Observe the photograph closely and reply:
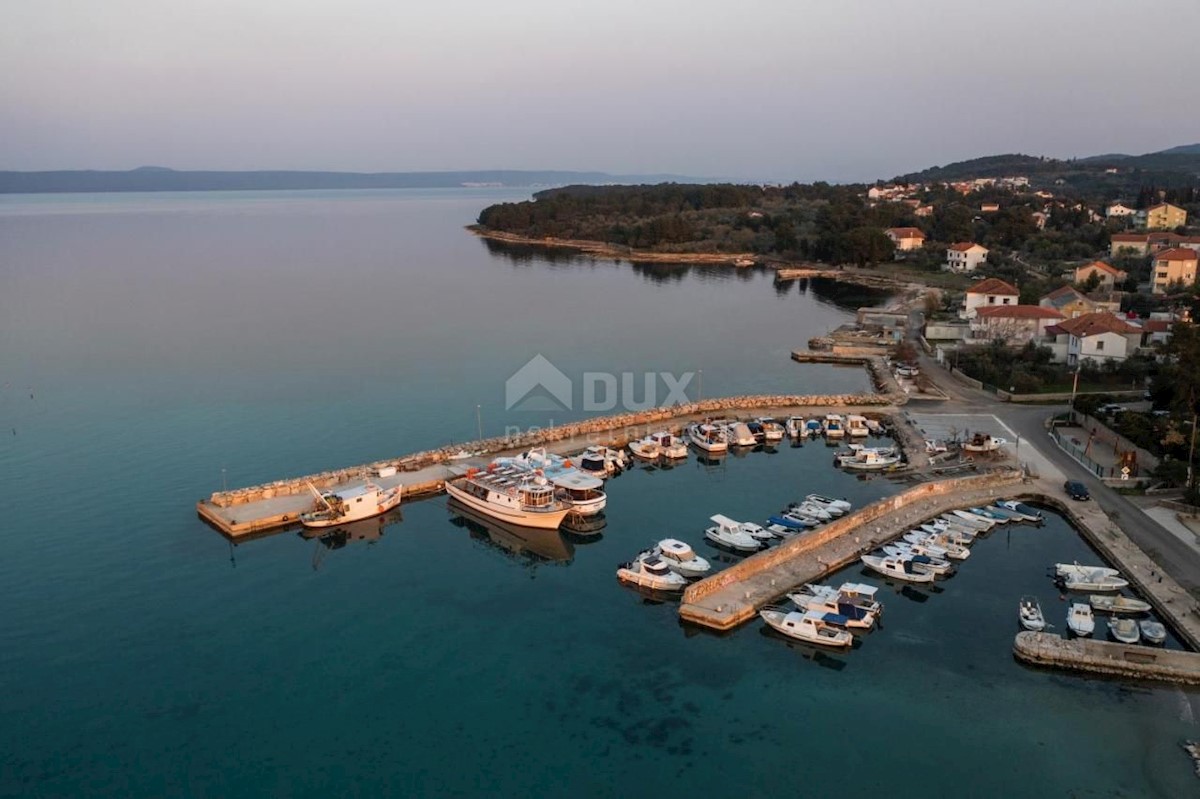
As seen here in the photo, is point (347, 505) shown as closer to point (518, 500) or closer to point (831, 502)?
point (518, 500)

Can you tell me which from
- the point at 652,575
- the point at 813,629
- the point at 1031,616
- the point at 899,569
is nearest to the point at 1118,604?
the point at 1031,616

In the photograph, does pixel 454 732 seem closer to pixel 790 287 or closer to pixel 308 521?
pixel 308 521

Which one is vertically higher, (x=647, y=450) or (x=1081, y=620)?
(x=647, y=450)

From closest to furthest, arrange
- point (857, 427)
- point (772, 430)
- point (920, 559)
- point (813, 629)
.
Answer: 1. point (813, 629)
2. point (920, 559)
3. point (772, 430)
4. point (857, 427)

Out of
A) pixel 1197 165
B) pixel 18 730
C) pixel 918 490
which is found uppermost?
pixel 1197 165

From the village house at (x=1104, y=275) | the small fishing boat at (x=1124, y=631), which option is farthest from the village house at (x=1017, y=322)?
the small fishing boat at (x=1124, y=631)

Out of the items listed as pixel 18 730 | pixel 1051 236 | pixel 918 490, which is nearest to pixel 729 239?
pixel 1051 236
